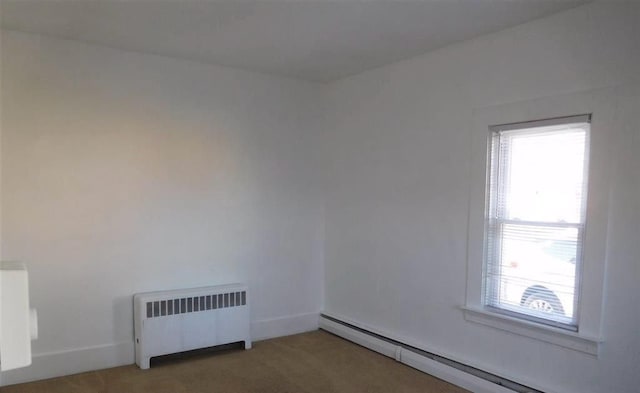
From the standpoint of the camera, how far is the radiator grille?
3424 mm

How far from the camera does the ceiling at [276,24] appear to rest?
2.55m

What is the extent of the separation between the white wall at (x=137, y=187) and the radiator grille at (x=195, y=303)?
19 cm

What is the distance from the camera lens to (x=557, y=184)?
8.72ft

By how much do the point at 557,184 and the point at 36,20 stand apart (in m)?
3.44

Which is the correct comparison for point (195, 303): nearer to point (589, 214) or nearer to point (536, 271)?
point (536, 271)

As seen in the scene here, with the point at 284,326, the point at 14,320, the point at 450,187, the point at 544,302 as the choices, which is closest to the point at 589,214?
the point at 544,302

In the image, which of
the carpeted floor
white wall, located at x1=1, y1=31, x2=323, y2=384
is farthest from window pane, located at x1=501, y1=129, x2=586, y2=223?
white wall, located at x1=1, y1=31, x2=323, y2=384

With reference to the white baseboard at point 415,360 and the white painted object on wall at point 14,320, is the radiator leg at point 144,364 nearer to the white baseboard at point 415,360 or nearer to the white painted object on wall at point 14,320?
the white baseboard at point 415,360

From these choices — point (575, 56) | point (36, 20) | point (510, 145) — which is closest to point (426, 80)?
point (510, 145)

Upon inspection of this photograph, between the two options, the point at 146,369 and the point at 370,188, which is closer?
the point at 146,369

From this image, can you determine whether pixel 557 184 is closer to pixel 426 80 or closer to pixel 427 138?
pixel 427 138

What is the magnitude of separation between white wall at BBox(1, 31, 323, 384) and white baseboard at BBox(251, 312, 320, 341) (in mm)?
13

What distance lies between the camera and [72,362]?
3234 millimetres

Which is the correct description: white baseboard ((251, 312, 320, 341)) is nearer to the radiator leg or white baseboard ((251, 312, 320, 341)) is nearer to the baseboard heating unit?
the baseboard heating unit
